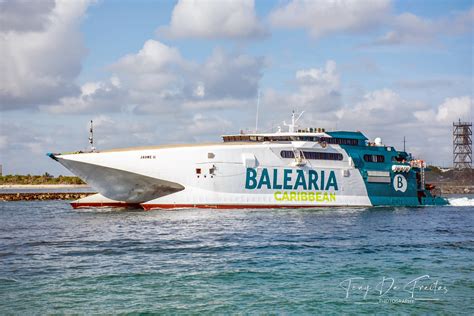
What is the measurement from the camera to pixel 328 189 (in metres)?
53.6

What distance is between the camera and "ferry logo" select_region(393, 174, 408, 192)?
59.7 m

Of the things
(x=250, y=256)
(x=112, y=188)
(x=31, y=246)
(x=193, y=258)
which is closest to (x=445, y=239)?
(x=250, y=256)

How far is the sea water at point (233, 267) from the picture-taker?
17.3 metres

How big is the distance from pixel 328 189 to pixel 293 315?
38.2 m

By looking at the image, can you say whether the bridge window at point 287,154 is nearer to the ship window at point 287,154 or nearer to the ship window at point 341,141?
the ship window at point 287,154

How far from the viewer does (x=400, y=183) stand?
6038 cm

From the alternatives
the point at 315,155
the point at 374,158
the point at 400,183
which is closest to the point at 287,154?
the point at 315,155

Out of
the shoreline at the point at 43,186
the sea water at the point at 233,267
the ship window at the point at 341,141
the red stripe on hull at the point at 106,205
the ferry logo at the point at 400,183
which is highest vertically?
the ship window at the point at 341,141

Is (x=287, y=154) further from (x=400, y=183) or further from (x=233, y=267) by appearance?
(x=233, y=267)

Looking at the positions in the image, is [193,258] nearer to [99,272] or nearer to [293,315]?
[99,272]

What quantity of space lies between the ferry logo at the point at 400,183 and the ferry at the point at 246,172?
1525 millimetres

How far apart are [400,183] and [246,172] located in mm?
19718

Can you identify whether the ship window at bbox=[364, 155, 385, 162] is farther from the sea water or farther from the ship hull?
the sea water

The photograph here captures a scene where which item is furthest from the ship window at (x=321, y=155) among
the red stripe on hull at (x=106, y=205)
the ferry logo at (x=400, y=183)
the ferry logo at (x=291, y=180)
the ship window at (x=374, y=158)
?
the red stripe on hull at (x=106, y=205)
